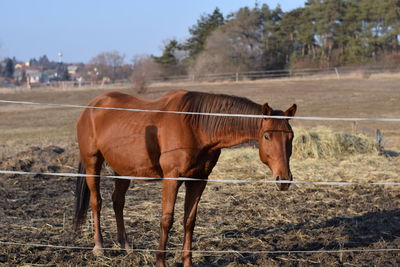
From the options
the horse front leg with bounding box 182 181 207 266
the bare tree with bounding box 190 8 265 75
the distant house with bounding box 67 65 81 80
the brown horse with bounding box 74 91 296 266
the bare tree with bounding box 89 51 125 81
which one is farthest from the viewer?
the distant house with bounding box 67 65 81 80

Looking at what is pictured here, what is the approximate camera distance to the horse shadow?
534cm

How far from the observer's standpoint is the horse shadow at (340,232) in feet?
17.5

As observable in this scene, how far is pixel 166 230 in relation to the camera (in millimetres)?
4688

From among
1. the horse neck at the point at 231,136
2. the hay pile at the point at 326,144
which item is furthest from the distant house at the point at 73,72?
the horse neck at the point at 231,136

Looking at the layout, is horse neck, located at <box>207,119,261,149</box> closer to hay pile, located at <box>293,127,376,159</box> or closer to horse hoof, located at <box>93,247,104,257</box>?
horse hoof, located at <box>93,247,104,257</box>

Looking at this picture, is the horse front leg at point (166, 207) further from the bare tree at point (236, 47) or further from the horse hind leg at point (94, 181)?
the bare tree at point (236, 47)

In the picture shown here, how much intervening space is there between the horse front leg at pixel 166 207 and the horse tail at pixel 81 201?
4.68 ft

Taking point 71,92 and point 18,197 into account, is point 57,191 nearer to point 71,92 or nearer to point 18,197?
point 18,197

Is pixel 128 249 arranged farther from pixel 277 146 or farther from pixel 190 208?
pixel 277 146

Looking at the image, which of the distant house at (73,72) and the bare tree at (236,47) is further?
the distant house at (73,72)

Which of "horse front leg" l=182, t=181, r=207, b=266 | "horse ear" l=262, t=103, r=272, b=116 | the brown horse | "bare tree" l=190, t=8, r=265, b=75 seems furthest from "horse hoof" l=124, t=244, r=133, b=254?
"bare tree" l=190, t=8, r=265, b=75

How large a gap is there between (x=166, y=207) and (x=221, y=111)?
105 cm

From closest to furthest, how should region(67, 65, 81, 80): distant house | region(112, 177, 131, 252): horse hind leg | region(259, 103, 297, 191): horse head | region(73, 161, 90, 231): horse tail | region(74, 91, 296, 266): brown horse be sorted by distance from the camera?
region(259, 103, 297, 191): horse head → region(74, 91, 296, 266): brown horse → region(112, 177, 131, 252): horse hind leg → region(73, 161, 90, 231): horse tail → region(67, 65, 81, 80): distant house

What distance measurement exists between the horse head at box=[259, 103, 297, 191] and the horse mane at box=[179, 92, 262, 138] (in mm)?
192
